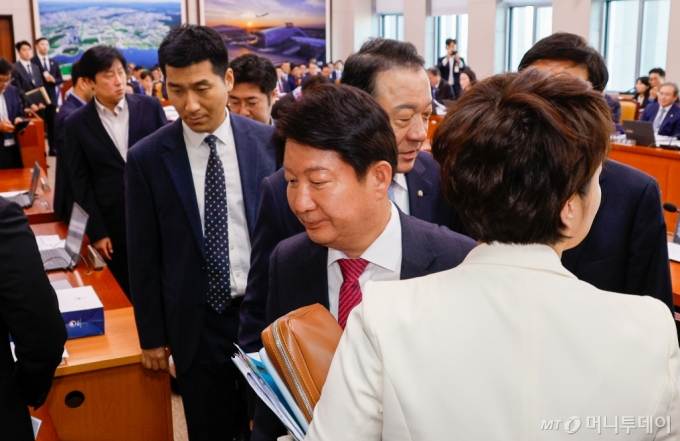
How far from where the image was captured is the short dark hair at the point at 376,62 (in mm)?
2014

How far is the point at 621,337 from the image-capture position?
0.98 metres

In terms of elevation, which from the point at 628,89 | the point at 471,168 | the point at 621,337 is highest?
the point at 471,168

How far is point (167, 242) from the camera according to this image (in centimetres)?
249

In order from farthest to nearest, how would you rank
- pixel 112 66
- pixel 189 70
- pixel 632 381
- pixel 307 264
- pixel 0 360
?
1. pixel 112 66
2. pixel 189 70
3. pixel 0 360
4. pixel 307 264
5. pixel 632 381

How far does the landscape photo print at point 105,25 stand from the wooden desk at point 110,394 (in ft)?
50.6

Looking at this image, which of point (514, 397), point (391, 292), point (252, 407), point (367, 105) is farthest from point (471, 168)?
point (252, 407)

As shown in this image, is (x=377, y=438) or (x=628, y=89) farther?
(x=628, y=89)

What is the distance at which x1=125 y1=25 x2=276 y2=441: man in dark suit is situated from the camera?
247 cm

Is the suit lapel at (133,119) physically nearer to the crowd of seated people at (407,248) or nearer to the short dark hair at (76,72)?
the short dark hair at (76,72)

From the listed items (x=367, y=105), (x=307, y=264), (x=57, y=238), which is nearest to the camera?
(x=367, y=105)

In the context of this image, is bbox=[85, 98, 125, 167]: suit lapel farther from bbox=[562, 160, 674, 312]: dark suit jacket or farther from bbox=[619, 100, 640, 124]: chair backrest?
bbox=[619, 100, 640, 124]: chair backrest

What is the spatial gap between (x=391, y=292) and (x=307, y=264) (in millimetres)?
630

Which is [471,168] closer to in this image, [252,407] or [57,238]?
[252,407]

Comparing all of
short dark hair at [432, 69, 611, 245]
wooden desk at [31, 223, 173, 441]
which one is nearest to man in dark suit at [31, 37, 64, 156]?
wooden desk at [31, 223, 173, 441]
